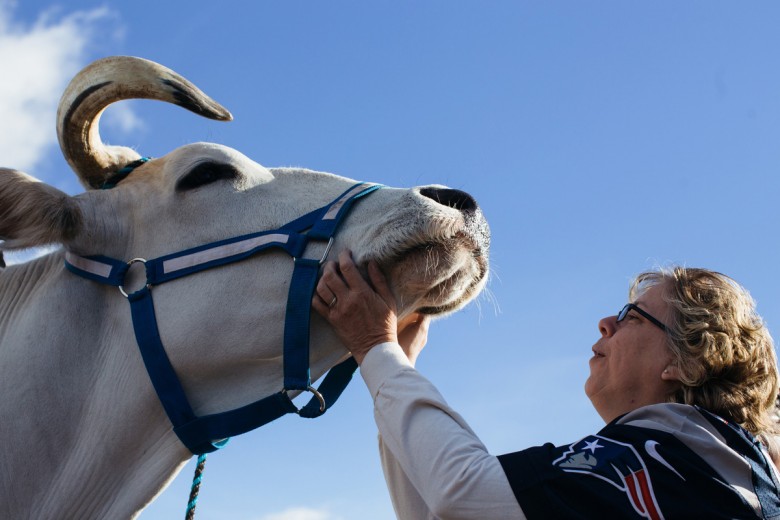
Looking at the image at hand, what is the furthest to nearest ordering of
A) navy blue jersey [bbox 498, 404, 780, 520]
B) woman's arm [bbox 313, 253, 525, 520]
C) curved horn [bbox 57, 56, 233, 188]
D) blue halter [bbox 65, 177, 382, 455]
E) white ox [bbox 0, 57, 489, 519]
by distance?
1. curved horn [bbox 57, 56, 233, 188]
2. blue halter [bbox 65, 177, 382, 455]
3. white ox [bbox 0, 57, 489, 519]
4. woman's arm [bbox 313, 253, 525, 520]
5. navy blue jersey [bbox 498, 404, 780, 520]

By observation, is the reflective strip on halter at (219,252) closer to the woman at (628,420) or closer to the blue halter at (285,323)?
the blue halter at (285,323)

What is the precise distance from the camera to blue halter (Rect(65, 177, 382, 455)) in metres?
4.09

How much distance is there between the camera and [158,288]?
4301 mm

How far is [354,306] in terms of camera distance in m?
4.08

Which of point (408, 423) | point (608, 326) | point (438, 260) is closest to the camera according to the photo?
point (408, 423)

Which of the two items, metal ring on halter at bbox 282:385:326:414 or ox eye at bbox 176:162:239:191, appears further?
ox eye at bbox 176:162:239:191

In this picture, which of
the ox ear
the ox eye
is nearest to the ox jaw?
the ox eye

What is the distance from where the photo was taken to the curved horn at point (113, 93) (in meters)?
4.54

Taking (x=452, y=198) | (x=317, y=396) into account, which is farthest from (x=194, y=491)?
(x=452, y=198)

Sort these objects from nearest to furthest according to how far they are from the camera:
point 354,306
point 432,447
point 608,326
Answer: point 432,447
point 354,306
point 608,326

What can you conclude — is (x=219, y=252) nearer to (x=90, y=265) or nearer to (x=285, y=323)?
(x=285, y=323)

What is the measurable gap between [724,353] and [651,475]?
3.43 ft

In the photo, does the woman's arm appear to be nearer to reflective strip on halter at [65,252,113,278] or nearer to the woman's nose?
reflective strip on halter at [65,252,113,278]

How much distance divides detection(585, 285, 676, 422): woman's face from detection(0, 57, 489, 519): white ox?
0.84 metres
